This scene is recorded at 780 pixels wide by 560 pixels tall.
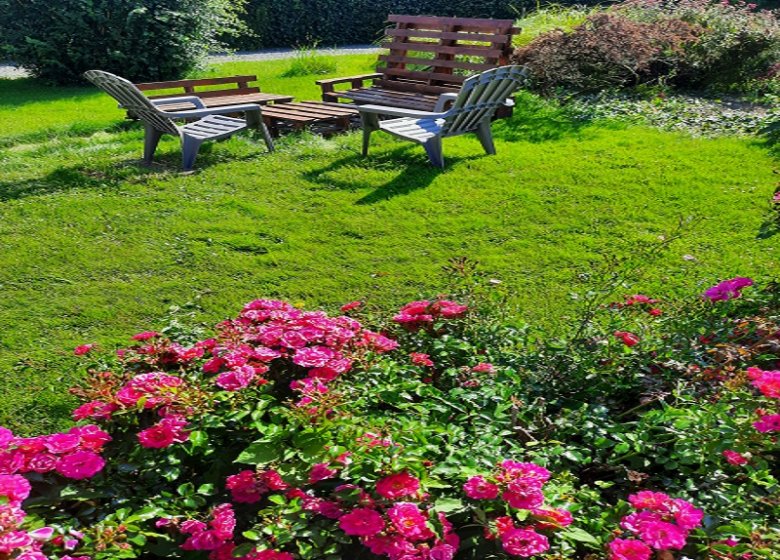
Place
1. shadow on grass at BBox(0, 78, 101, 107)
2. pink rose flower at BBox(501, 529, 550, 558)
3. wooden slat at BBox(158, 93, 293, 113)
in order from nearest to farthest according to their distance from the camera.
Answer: pink rose flower at BBox(501, 529, 550, 558), wooden slat at BBox(158, 93, 293, 113), shadow on grass at BBox(0, 78, 101, 107)

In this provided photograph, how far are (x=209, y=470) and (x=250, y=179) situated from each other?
15.7 feet

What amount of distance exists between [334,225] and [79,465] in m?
3.82

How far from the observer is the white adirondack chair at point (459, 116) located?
6668 millimetres

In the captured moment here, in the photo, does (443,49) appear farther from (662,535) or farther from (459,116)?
(662,535)

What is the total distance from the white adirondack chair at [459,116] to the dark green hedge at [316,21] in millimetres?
12258

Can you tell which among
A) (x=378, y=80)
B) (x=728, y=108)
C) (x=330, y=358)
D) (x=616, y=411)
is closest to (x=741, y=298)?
(x=616, y=411)

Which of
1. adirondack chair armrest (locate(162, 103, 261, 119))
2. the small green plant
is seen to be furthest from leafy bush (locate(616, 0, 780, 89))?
the small green plant

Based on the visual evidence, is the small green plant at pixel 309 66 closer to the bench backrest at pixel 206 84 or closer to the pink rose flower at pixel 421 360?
the bench backrest at pixel 206 84

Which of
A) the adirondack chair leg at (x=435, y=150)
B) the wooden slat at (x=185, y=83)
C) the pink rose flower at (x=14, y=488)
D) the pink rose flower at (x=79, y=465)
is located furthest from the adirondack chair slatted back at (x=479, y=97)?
the pink rose flower at (x=14, y=488)

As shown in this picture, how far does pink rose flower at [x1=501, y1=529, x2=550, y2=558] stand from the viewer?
169 cm

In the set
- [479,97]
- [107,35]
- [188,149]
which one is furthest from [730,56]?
[107,35]

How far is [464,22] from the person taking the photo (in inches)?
356

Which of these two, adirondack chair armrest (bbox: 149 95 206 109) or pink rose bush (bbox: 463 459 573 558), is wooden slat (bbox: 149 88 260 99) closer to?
adirondack chair armrest (bbox: 149 95 206 109)

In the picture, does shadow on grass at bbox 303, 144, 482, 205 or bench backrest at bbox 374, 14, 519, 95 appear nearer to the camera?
shadow on grass at bbox 303, 144, 482, 205
